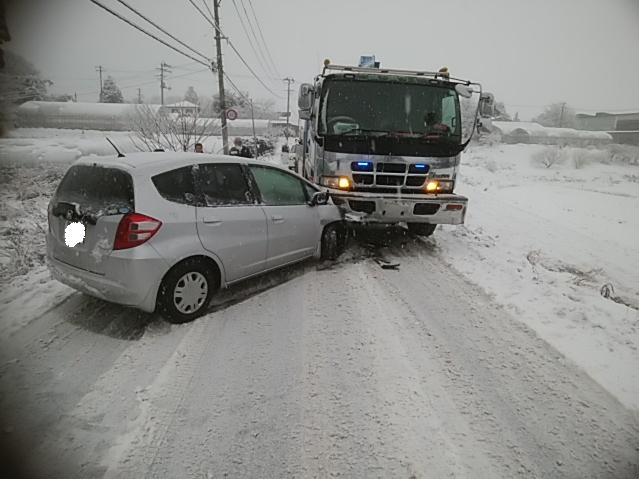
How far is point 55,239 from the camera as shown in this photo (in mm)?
3762

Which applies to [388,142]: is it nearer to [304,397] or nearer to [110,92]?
[304,397]

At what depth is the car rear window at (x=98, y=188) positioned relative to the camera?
346 cm

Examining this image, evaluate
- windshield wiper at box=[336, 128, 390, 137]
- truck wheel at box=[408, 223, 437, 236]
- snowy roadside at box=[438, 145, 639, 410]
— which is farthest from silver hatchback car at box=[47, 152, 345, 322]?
truck wheel at box=[408, 223, 437, 236]

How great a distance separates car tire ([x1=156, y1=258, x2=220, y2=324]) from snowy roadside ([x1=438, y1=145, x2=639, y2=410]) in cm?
350

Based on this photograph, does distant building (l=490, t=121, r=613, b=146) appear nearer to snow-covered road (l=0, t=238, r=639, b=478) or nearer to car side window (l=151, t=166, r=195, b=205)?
snow-covered road (l=0, t=238, r=639, b=478)

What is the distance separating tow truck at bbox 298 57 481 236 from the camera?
6145mm

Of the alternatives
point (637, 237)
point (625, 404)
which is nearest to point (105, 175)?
point (625, 404)

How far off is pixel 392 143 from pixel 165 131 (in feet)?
41.5

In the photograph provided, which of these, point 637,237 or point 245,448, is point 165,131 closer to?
point 245,448

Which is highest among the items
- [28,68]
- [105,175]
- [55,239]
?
[28,68]

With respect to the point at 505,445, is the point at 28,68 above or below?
above

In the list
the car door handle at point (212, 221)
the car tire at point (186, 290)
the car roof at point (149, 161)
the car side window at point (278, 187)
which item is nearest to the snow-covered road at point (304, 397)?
the car tire at point (186, 290)

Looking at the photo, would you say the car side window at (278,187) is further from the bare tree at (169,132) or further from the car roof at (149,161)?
the bare tree at (169,132)

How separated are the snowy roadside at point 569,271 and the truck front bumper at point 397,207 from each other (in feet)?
2.64
